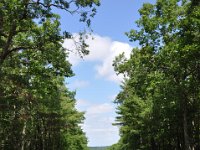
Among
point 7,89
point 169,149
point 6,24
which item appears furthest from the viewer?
point 169,149

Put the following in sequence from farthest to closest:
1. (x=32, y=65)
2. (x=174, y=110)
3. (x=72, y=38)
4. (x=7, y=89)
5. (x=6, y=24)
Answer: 1. (x=174, y=110)
2. (x=7, y=89)
3. (x=32, y=65)
4. (x=72, y=38)
5. (x=6, y=24)

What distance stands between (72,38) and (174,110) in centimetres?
1918

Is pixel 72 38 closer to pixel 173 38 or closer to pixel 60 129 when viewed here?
pixel 173 38

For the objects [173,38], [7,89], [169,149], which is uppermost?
[173,38]

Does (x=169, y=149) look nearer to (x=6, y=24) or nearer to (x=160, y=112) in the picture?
(x=160, y=112)

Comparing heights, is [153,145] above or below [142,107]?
below

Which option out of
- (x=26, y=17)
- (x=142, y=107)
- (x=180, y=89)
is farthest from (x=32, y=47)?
(x=142, y=107)

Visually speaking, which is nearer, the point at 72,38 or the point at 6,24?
the point at 6,24

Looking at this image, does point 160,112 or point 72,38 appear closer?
point 72,38

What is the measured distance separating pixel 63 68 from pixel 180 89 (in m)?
9.67

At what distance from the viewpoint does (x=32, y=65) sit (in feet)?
69.5

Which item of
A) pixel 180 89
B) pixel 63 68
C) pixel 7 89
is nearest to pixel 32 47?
pixel 63 68

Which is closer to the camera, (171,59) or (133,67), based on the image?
(171,59)

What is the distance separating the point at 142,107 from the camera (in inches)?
1609
